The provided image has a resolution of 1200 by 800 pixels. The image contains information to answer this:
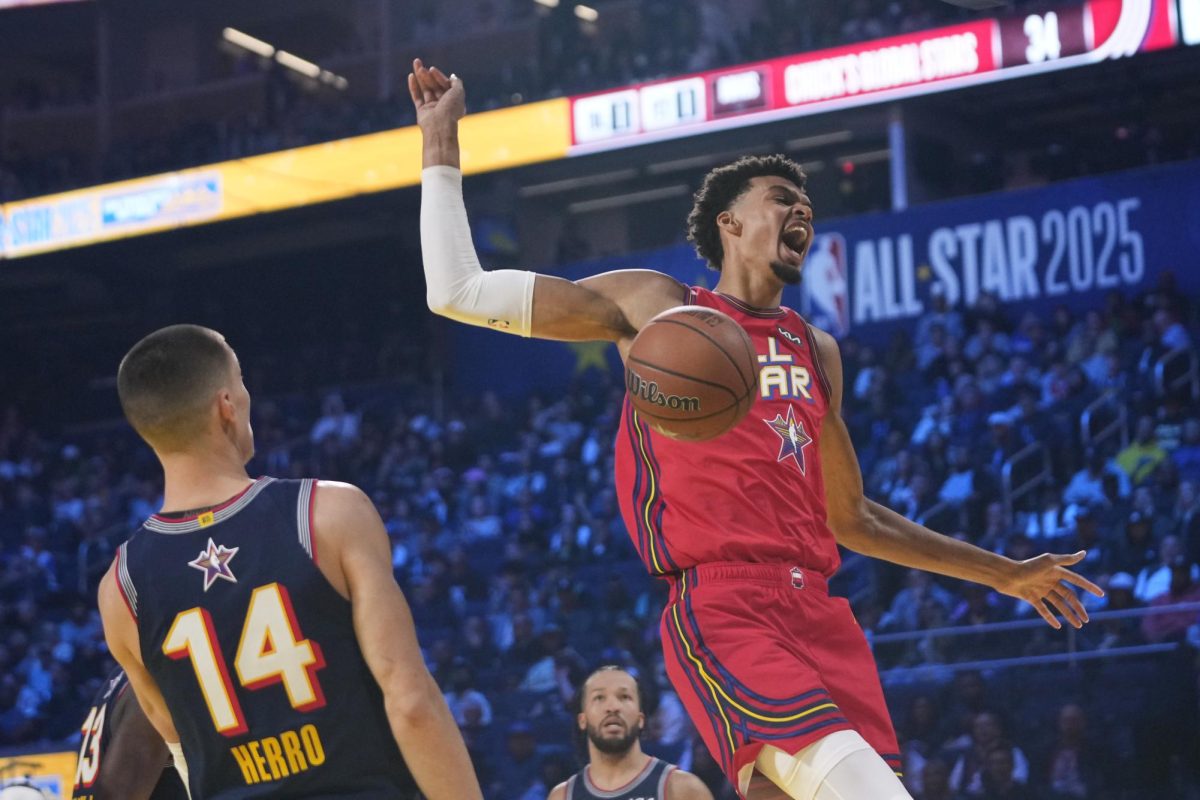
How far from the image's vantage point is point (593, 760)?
21.9 ft

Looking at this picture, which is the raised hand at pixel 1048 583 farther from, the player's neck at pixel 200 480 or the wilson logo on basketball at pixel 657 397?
the player's neck at pixel 200 480

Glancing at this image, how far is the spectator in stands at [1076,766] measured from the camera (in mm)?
8586

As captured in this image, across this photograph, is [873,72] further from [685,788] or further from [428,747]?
[428,747]

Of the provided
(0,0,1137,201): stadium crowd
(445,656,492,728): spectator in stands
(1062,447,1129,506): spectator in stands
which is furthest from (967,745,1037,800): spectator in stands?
(0,0,1137,201): stadium crowd

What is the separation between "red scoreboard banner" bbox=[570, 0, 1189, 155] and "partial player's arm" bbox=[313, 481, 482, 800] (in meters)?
13.4

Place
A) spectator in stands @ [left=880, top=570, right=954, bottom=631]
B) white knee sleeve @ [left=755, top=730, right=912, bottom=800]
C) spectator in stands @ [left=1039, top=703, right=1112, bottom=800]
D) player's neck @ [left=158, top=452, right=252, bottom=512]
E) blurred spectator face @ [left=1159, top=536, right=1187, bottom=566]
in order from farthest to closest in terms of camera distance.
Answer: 1. spectator in stands @ [left=880, top=570, right=954, bottom=631]
2. blurred spectator face @ [left=1159, top=536, right=1187, bottom=566]
3. spectator in stands @ [left=1039, top=703, right=1112, bottom=800]
4. white knee sleeve @ [left=755, top=730, right=912, bottom=800]
5. player's neck @ [left=158, top=452, right=252, bottom=512]

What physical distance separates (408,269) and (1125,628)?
1475 cm

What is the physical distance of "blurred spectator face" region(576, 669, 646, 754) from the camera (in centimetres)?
653

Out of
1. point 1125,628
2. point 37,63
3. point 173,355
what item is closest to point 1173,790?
point 1125,628

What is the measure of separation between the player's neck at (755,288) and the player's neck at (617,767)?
9.64ft

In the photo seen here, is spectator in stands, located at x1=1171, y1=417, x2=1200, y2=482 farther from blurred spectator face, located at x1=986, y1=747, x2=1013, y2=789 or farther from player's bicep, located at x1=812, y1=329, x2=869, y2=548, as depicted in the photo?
player's bicep, located at x1=812, y1=329, x2=869, y2=548

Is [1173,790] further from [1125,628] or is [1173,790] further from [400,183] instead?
[400,183]

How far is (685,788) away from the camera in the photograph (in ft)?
21.4

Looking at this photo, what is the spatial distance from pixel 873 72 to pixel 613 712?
10.8 m
